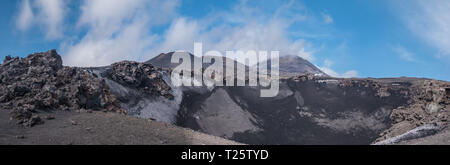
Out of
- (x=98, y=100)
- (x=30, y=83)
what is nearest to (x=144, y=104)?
(x=98, y=100)

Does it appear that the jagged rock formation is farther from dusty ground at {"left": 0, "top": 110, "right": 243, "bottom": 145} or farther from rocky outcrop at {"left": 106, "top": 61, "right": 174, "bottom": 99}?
rocky outcrop at {"left": 106, "top": 61, "right": 174, "bottom": 99}

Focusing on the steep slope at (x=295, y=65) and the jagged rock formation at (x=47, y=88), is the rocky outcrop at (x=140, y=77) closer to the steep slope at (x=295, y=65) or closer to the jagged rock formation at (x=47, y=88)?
the jagged rock formation at (x=47, y=88)

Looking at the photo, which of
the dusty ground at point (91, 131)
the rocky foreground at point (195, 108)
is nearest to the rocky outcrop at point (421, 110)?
the rocky foreground at point (195, 108)

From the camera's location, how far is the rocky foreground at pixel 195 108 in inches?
406

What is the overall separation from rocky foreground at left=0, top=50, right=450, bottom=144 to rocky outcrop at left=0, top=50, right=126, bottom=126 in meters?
0.04

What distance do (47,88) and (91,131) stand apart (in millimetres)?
5311

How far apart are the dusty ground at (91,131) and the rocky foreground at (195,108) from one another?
0.09 feet

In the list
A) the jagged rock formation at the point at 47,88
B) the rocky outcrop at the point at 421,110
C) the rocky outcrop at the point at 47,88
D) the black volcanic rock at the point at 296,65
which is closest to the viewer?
the jagged rock formation at the point at 47,88

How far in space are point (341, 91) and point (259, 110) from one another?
8.25 m

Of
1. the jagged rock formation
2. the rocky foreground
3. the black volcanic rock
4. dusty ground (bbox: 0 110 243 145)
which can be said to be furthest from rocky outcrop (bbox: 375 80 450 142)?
the black volcanic rock

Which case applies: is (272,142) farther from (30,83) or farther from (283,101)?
(30,83)

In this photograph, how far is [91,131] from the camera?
381 inches

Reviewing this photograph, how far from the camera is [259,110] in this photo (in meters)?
26.0

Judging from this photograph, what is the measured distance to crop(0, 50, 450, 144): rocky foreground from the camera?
1030cm
